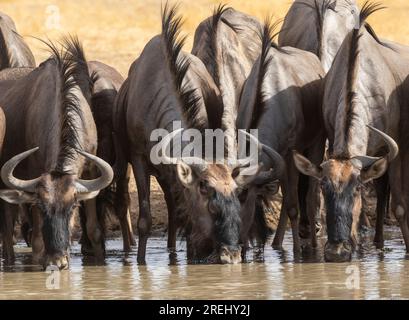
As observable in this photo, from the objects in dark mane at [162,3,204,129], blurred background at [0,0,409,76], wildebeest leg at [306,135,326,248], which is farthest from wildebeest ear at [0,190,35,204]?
blurred background at [0,0,409,76]

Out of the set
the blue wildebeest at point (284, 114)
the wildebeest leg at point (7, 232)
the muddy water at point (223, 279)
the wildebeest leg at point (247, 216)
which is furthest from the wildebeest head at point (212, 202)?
the wildebeest leg at point (7, 232)

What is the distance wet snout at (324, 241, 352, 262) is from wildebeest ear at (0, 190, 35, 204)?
8.56 ft

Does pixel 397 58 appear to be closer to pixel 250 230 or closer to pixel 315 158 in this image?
pixel 315 158

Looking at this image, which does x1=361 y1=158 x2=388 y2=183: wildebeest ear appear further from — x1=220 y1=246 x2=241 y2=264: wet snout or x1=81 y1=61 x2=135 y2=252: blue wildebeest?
x1=81 y1=61 x2=135 y2=252: blue wildebeest

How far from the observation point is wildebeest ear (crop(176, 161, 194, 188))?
12117 mm

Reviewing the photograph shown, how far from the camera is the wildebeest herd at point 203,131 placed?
11859 mm

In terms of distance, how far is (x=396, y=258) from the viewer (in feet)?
40.7

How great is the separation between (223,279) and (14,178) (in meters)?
2.26

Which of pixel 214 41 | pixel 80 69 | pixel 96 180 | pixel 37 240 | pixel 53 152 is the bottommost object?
pixel 37 240

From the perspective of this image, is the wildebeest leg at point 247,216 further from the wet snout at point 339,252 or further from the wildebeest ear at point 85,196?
the wildebeest ear at point 85,196

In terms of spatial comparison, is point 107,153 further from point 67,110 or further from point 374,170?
point 374,170

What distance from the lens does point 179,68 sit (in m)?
12.8

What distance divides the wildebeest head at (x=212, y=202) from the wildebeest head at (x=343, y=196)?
2.46 feet

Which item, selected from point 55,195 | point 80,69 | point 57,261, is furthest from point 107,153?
point 57,261
